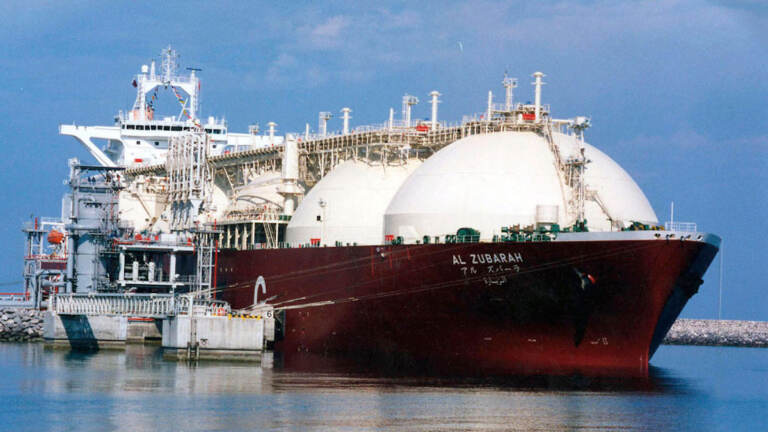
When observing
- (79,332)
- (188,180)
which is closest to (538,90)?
(188,180)

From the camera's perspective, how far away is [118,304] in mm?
56812

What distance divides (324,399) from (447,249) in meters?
11.3

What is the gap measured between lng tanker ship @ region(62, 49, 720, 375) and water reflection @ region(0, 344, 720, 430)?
9.33ft

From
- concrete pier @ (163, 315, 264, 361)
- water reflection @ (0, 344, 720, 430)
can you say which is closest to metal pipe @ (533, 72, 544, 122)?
water reflection @ (0, 344, 720, 430)

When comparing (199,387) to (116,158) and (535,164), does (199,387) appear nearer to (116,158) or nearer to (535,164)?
(535,164)

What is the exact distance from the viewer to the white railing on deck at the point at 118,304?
54.8m

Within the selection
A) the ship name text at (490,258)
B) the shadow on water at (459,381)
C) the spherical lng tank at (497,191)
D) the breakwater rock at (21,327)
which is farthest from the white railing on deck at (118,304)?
the ship name text at (490,258)

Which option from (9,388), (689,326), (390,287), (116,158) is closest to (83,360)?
(9,388)

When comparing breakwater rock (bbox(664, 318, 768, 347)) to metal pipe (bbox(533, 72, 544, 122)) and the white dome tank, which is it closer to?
the white dome tank

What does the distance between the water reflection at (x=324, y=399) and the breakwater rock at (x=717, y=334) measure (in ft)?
153

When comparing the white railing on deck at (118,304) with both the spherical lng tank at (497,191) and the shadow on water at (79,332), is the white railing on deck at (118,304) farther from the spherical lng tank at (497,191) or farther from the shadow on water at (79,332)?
the spherical lng tank at (497,191)

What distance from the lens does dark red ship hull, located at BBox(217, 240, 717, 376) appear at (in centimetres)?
4344

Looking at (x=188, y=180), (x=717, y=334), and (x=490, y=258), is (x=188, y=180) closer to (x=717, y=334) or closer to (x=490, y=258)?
(x=490, y=258)

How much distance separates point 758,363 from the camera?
6700 centimetres
